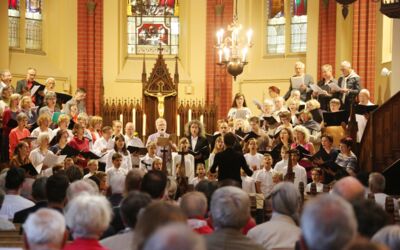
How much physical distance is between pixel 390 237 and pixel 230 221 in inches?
43.7

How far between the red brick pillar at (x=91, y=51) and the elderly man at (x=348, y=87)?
23.5 feet

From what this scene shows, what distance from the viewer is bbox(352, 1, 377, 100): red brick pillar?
17.7 metres

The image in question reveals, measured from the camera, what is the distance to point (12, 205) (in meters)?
7.50

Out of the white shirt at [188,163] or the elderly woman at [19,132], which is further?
the white shirt at [188,163]

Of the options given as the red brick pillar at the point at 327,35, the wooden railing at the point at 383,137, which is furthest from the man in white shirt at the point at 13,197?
the red brick pillar at the point at 327,35

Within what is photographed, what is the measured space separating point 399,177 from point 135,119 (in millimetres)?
8944

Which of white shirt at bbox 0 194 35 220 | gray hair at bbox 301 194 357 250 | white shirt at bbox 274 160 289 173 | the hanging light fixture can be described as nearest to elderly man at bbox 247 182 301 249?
gray hair at bbox 301 194 357 250

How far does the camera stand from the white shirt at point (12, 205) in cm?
748

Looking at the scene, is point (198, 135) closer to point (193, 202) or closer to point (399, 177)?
point (399, 177)

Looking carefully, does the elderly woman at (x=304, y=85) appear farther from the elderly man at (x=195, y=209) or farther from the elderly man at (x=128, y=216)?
the elderly man at (x=128, y=216)

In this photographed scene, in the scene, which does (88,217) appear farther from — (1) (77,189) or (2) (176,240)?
(2) (176,240)

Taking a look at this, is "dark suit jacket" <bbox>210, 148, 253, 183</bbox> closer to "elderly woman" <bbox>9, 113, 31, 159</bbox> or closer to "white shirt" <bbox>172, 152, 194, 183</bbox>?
"white shirt" <bbox>172, 152, 194, 183</bbox>

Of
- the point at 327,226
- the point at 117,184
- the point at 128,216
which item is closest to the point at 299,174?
the point at 117,184

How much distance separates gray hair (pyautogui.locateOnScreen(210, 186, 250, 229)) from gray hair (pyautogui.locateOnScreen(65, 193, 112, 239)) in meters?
0.63
